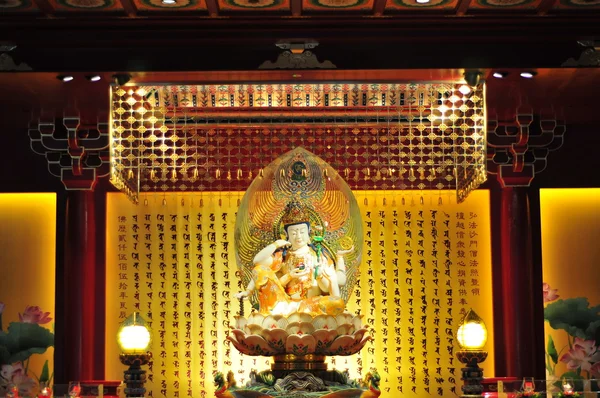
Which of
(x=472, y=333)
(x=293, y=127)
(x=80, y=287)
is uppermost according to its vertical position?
(x=293, y=127)

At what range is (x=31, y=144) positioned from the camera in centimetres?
853

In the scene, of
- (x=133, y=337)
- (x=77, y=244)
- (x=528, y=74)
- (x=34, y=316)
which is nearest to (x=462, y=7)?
(x=528, y=74)

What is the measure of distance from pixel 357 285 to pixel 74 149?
2.47m

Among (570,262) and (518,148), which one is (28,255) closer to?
(518,148)

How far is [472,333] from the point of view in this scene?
716 centimetres

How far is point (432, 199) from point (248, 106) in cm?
174

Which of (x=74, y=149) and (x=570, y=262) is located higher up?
(x=74, y=149)

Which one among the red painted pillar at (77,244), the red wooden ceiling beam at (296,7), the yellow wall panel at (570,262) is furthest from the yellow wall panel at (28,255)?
the yellow wall panel at (570,262)

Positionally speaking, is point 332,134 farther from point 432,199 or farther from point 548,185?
point 548,185

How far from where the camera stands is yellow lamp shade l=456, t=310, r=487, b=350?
7.16 meters

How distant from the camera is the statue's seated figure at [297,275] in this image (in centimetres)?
717

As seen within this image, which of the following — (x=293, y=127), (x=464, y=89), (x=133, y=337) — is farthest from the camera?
(x=293, y=127)

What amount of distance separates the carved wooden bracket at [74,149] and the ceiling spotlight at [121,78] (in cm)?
91

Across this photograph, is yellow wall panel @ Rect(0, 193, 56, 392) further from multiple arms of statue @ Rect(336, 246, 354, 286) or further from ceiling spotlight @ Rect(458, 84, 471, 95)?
ceiling spotlight @ Rect(458, 84, 471, 95)
